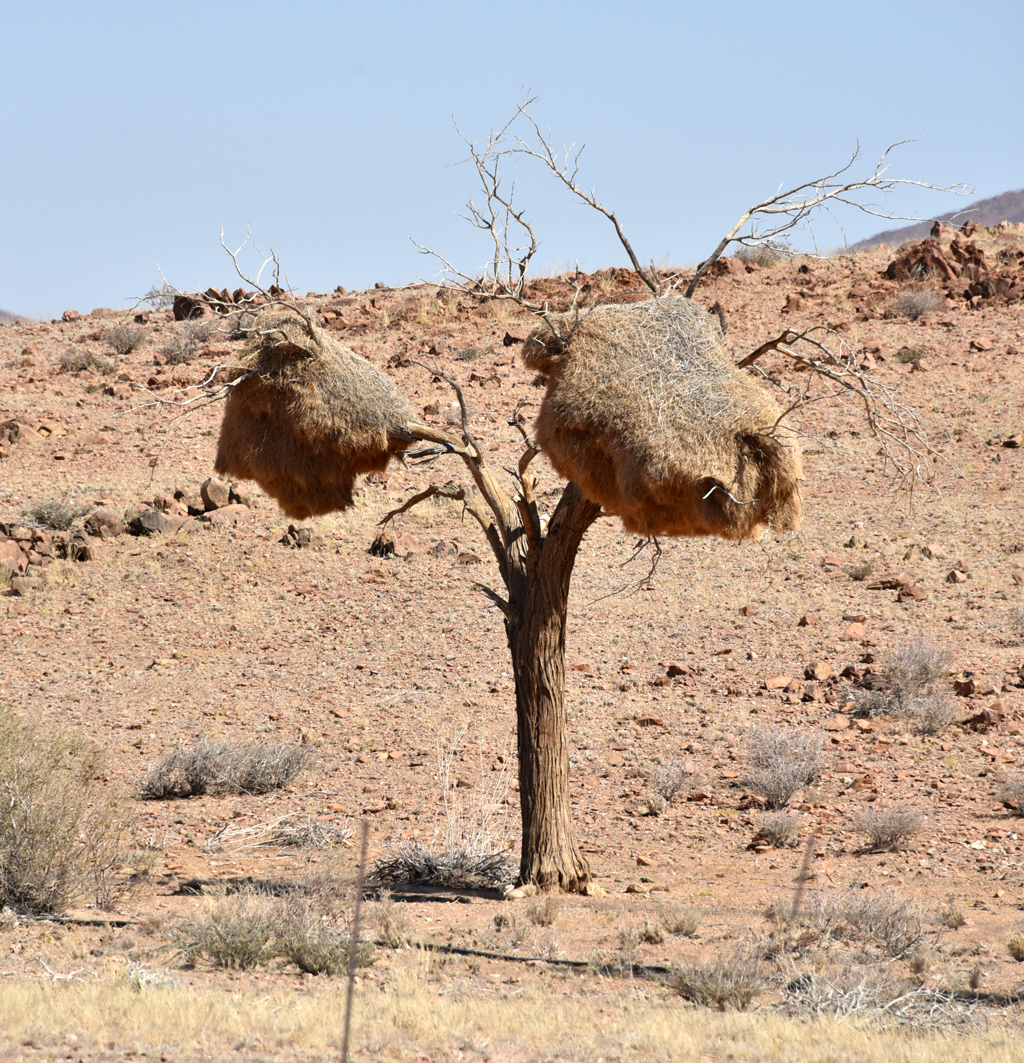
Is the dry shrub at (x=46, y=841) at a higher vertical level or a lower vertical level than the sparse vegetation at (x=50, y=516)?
lower

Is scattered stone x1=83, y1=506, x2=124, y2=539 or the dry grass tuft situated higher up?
scattered stone x1=83, y1=506, x2=124, y2=539

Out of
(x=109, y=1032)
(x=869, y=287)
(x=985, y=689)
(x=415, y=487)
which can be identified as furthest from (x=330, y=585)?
(x=869, y=287)

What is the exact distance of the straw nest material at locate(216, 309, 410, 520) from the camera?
835 cm

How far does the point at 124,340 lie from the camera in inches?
1208

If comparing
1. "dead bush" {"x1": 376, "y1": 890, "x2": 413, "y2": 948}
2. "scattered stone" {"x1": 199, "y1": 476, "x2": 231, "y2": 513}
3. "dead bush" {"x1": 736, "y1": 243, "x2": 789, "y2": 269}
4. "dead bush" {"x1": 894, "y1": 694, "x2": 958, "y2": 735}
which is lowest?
"dead bush" {"x1": 376, "y1": 890, "x2": 413, "y2": 948}

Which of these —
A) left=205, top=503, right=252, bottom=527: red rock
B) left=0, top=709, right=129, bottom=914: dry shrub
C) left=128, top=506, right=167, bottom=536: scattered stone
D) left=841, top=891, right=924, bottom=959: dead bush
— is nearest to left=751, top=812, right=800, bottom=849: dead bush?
left=841, top=891, right=924, bottom=959: dead bush

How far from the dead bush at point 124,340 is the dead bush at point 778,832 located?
2456 cm

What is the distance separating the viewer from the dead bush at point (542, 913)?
326 inches

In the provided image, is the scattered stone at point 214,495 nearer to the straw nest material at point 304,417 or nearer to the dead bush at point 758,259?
the straw nest material at point 304,417

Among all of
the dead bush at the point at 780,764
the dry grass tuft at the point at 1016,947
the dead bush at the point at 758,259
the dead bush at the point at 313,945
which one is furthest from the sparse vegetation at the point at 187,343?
the dry grass tuft at the point at 1016,947

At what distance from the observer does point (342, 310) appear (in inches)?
1320

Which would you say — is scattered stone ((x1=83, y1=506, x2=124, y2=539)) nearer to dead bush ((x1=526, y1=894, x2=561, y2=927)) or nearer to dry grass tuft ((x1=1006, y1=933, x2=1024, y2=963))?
dead bush ((x1=526, y1=894, x2=561, y2=927))

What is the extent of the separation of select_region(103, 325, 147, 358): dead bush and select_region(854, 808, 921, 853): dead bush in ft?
83.5

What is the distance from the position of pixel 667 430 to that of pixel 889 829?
221 inches
